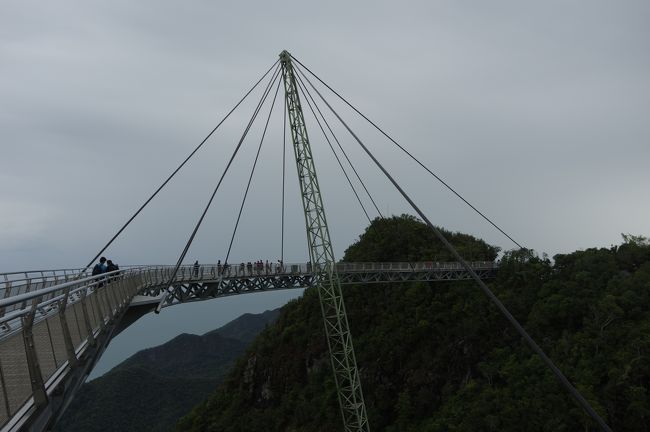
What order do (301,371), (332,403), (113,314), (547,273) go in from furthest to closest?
(301,371), (332,403), (547,273), (113,314)

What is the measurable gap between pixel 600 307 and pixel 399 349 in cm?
2281

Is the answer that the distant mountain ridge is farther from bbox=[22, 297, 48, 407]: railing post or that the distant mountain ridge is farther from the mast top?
bbox=[22, 297, 48, 407]: railing post

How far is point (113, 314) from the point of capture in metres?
13.6

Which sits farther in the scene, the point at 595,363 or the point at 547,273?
the point at 547,273

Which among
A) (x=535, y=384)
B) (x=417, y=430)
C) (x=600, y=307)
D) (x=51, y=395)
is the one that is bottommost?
(x=417, y=430)

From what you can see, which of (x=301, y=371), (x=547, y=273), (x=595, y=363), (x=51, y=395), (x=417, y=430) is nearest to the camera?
(x=51, y=395)

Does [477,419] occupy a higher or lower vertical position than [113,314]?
lower

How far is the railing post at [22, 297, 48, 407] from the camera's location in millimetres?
6074

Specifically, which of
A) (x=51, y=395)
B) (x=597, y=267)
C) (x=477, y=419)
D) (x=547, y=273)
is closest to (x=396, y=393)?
(x=477, y=419)

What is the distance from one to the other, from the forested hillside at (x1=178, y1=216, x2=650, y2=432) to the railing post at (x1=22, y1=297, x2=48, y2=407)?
39456 mm

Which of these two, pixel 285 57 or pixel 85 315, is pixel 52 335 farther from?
pixel 285 57

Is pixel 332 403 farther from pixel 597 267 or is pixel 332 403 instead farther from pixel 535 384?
pixel 597 267

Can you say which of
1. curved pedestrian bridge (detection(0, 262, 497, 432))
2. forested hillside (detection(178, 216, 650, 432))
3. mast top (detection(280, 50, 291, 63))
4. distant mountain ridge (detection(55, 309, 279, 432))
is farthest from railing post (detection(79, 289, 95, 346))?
distant mountain ridge (detection(55, 309, 279, 432))

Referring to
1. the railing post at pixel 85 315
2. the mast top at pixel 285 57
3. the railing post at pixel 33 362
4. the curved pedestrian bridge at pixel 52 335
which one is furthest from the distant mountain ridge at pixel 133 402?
the railing post at pixel 33 362
